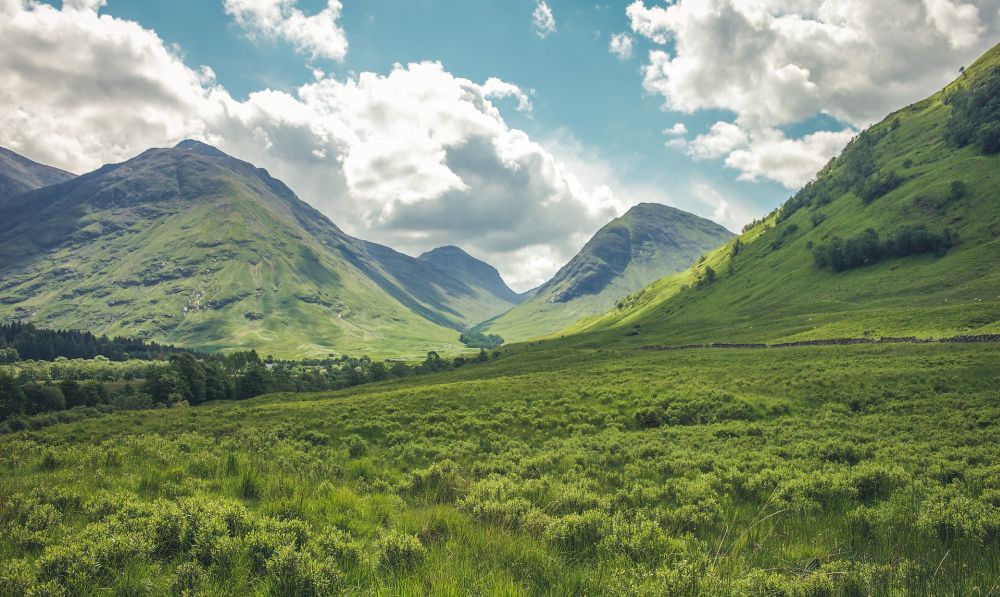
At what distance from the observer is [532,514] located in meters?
9.72

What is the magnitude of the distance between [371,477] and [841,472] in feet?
54.0

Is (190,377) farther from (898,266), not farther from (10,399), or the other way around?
(898,266)

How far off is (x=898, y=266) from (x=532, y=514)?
579ft

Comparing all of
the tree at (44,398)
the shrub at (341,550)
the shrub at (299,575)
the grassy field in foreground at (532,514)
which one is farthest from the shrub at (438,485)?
the tree at (44,398)

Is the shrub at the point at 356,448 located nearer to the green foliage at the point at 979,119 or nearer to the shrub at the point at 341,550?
the shrub at the point at 341,550

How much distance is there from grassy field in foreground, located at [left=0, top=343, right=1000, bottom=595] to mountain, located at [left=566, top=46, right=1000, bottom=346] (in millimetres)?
71494

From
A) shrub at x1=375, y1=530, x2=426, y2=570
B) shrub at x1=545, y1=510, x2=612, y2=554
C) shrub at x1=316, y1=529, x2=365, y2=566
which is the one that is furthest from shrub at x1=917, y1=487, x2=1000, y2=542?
shrub at x1=316, y1=529, x2=365, y2=566

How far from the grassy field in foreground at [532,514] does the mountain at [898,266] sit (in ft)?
→ 235

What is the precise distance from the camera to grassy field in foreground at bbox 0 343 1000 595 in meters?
5.89

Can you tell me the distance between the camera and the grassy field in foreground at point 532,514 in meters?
5.89

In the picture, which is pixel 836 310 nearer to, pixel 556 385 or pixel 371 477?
pixel 556 385

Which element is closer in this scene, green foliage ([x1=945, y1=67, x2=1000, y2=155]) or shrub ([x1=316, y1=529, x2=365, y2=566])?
shrub ([x1=316, y1=529, x2=365, y2=566])

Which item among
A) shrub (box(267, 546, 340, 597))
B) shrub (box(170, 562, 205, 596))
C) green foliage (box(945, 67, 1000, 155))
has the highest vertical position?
green foliage (box(945, 67, 1000, 155))

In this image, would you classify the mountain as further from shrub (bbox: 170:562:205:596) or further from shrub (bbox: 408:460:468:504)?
shrub (bbox: 170:562:205:596)
